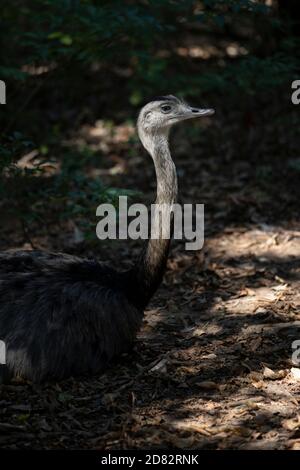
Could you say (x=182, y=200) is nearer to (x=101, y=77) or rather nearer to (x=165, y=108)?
(x=165, y=108)

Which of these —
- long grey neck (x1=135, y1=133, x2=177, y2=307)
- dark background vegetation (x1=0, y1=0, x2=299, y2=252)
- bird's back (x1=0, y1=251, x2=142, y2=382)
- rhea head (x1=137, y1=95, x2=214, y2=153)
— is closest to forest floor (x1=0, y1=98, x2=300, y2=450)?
bird's back (x1=0, y1=251, x2=142, y2=382)

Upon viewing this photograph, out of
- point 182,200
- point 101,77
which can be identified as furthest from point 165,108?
point 101,77

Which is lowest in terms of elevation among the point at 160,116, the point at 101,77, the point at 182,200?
the point at 182,200

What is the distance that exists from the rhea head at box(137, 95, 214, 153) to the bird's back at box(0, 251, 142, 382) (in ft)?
3.83

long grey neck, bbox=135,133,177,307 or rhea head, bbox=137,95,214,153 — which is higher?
rhea head, bbox=137,95,214,153

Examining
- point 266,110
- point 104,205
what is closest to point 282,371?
point 104,205

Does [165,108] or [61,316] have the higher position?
[165,108]

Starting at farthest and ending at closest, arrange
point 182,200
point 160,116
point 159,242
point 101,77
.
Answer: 1. point 101,77
2. point 182,200
3. point 160,116
4. point 159,242

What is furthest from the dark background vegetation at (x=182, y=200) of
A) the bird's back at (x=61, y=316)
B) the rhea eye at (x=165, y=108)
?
the rhea eye at (x=165, y=108)

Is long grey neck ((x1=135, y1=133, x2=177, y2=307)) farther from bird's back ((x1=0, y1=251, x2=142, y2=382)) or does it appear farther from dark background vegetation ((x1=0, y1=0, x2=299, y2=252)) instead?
dark background vegetation ((x1=0, y1=0, x2=299, y2=252))

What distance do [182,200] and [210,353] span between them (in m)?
4.11

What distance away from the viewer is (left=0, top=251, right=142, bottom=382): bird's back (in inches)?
204

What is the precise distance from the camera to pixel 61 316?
211 inches
